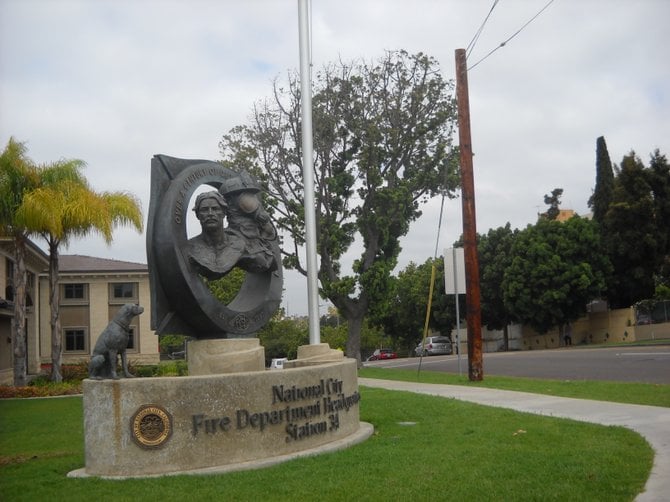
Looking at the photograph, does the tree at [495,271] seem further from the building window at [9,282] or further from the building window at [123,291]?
the building window at [9,282]

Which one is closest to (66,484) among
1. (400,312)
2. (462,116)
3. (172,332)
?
(172,332)

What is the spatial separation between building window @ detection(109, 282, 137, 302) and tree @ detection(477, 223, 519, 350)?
22578 millimetres

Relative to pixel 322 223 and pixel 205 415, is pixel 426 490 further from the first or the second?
pixel 322 223

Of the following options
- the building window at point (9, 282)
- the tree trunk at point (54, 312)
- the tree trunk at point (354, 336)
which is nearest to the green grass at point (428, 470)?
the tree trunk at point (54, 312)

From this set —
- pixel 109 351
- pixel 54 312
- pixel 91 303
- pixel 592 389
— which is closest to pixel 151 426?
pixel 109 351

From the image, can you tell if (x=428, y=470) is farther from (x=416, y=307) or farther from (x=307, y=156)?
(x=416, y=307)

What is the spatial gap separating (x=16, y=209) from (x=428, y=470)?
66.3 ft

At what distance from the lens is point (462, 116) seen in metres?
18.8

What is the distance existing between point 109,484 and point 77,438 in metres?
4.99

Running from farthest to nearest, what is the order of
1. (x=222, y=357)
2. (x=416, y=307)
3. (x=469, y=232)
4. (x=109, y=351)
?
(x=416, y=307) < (x=469, y=232) < (x=222, y=357) < (x=109, y=351)

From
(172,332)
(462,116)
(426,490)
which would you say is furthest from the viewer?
(462,116)

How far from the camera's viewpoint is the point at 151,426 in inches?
308

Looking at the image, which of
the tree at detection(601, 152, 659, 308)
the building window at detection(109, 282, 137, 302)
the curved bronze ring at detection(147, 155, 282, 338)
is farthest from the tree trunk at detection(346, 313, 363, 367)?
the curved bronze ring at detection(147, 155, 282, 338)

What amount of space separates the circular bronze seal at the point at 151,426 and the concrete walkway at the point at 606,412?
451cm
